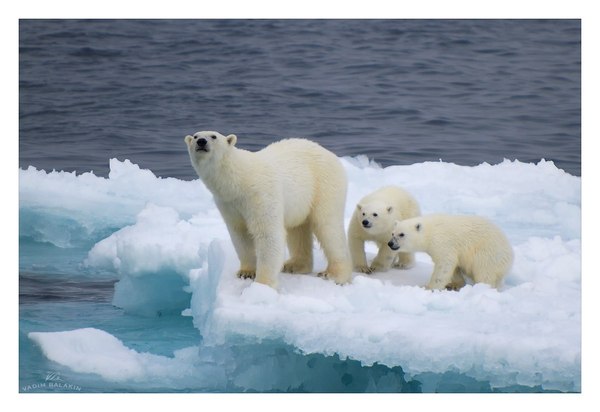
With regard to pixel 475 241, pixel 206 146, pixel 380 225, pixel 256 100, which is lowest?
pixel 475 241

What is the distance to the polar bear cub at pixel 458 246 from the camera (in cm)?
775

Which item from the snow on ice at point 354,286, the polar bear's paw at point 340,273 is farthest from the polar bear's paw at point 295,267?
the polar bear's paw at point 340,273

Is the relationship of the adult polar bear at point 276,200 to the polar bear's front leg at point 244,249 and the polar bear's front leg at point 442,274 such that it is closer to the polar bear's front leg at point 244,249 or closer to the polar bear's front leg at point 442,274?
the polar bear's front leg at point 244,249

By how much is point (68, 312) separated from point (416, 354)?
3886 mm

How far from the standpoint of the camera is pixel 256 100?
40.1ft

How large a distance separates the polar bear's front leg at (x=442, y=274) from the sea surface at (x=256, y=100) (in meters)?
2.84

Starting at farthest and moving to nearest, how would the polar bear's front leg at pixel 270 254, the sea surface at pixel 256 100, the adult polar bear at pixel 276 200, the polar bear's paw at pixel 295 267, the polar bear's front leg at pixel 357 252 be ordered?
1. the sea surface at pixel 256 100
2. the polar bear's front leg at pixel 357 252
3. the polar bear's paw at pixel 295 267
4. the polar bear's front leg at pixel 270 254
5. the adult polar bear at pixel 276 200

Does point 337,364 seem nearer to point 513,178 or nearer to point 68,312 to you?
point 68,312

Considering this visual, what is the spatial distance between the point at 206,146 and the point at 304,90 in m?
5.43

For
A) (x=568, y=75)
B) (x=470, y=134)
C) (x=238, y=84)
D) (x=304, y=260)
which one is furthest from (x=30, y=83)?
(x=568, y=75)

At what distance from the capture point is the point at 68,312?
9195 mm

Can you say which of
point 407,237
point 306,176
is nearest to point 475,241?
point 407,237

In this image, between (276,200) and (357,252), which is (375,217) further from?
(276,200)

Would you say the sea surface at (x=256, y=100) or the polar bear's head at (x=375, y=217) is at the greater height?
the sea surface at (x=256, y=100)
